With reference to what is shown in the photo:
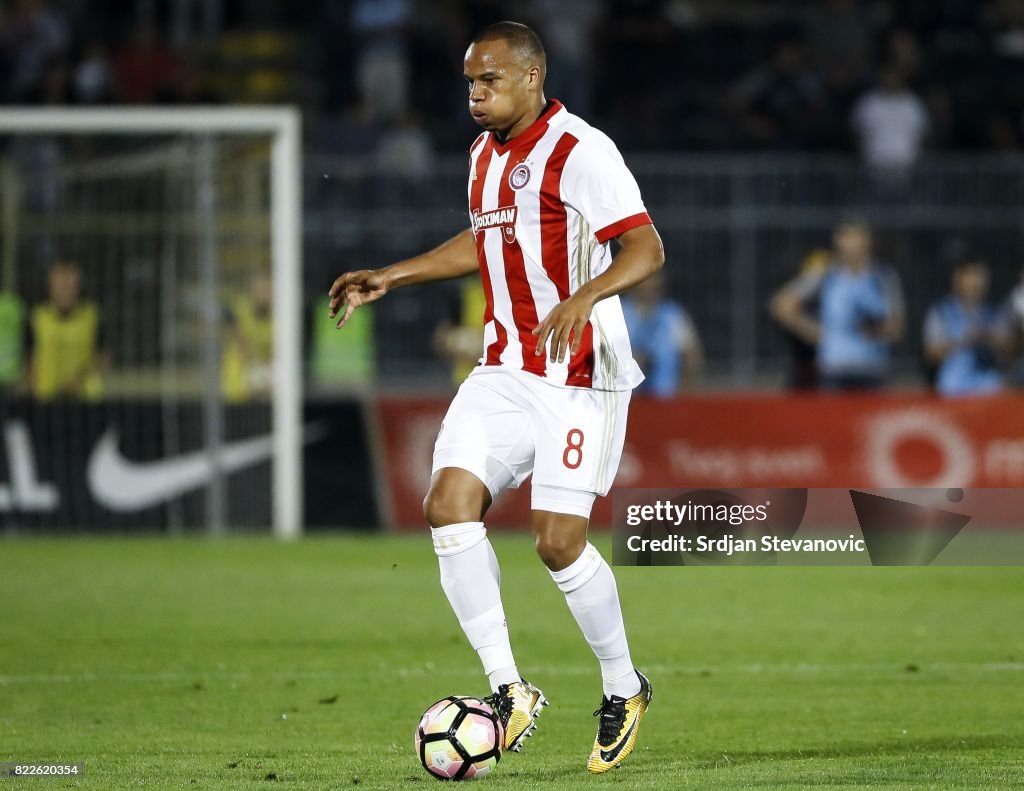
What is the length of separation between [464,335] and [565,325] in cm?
1040

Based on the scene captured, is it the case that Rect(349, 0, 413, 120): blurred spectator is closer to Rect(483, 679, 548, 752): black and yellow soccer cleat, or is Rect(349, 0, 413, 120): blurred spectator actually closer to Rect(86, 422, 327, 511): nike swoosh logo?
Rect(86, 422, 327, 511): nike swoosh logo

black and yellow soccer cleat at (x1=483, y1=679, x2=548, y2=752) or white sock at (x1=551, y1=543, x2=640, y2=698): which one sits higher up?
white sock at (x1=551, y1=543, x2=640, y2=698)

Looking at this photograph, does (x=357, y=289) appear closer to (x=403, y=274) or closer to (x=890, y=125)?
(x=403, y=274)

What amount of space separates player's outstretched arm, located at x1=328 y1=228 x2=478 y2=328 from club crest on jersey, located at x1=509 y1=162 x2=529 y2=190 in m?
0.41

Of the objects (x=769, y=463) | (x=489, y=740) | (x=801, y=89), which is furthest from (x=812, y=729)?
(x=801, y=89)

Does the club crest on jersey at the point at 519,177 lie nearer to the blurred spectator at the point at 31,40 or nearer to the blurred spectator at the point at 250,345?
the blurred spectator at the point at 250,345

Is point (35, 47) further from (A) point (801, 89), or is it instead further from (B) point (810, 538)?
(B) point (810, 538)

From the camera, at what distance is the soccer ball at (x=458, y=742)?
5438 millimetres

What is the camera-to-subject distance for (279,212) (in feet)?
45.0

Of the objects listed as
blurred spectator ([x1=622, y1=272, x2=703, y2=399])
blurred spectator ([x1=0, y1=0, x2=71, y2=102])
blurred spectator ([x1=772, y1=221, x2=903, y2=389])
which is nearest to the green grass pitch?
blurred spectator ([x1=622, y1=272, x2=703, y2=399])

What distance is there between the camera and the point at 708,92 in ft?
68.6

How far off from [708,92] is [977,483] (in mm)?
8138

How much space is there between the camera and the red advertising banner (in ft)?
45.7

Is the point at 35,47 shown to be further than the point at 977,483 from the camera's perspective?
Yes
